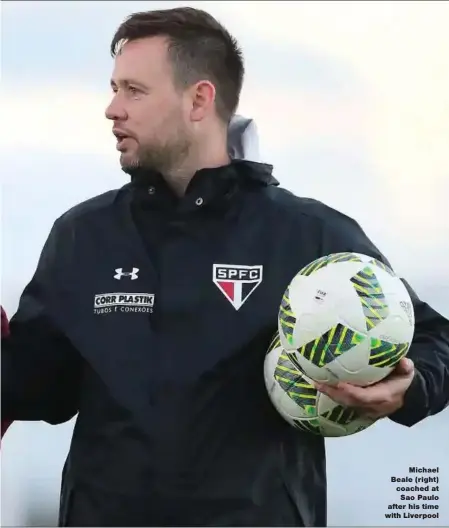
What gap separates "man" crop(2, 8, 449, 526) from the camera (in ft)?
4.82

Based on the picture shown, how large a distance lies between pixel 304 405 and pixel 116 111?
26.3 inches

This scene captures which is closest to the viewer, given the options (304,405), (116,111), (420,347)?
(304,405)

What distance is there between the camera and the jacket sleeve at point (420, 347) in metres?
1.43

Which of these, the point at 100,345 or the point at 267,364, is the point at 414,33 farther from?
the point at 100,345

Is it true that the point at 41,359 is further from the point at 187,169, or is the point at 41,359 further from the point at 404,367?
the point at 404,367

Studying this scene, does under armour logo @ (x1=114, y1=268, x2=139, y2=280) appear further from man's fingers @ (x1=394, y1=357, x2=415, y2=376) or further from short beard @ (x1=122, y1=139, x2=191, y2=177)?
man's fingers @ (x1=394, y1=357, x2=415, y2=376)

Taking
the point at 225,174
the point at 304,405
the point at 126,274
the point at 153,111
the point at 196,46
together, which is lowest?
the point at 304,405

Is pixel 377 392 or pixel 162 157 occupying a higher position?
pixel 162 157

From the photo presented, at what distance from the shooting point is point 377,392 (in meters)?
1.29

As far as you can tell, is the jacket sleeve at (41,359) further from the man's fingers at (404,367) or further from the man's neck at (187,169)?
the man's fingers at (404,367)

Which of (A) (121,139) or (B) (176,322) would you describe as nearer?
(B) (176,322)

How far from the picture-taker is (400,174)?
1.66 meters

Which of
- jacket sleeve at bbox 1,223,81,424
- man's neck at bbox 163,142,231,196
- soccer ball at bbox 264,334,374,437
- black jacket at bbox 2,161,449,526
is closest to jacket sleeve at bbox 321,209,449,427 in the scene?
black jacket at bbox 2,161,449,526

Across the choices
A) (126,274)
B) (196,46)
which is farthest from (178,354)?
(196,46)
